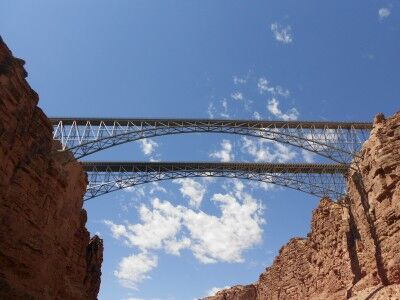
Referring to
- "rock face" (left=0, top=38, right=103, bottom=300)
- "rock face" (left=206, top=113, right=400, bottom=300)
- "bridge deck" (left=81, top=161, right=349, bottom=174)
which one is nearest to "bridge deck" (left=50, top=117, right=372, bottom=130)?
"rock face" (left=206, top=113, right=400, bottom=300)

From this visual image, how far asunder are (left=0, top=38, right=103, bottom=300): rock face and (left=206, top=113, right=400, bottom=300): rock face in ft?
51.3

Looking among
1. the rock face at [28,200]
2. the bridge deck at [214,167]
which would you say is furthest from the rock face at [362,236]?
the rock face at [28,200]

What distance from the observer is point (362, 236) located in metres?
27.3

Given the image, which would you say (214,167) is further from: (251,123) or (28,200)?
(28,200)

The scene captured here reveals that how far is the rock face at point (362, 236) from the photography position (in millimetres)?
23109

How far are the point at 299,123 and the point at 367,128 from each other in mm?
5269

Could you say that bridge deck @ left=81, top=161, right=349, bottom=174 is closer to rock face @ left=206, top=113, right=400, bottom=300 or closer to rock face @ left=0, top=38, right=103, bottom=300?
rock face @ left=206, top=113, right=400, bottom=300

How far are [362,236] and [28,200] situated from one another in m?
21.2

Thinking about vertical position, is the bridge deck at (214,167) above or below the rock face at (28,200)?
above

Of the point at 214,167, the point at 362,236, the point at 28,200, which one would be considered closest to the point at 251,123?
the point at 214,167

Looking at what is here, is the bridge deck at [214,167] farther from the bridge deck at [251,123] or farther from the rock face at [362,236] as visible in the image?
the bridge deck at [251,123]

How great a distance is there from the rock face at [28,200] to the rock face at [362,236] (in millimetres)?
15627

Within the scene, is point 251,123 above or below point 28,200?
above

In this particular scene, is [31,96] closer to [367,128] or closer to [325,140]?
[325,140]
